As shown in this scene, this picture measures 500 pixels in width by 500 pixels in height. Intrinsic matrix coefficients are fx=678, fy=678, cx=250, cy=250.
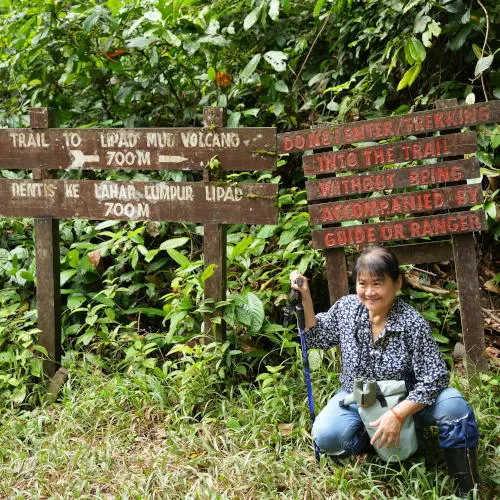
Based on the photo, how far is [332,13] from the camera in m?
5.44

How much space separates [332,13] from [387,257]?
10.1ft

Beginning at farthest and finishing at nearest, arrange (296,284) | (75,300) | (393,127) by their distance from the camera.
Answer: (75,300) → (393,127) → (296,284)

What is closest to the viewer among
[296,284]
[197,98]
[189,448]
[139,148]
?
[296,284]

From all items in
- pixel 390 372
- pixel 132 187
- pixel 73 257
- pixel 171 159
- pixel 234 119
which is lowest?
pixel 390 372

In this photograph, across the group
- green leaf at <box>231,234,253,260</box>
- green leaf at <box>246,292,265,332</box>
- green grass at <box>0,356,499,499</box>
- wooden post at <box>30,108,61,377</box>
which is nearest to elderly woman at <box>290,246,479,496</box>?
green grass at <box>0,356,499,499</box>

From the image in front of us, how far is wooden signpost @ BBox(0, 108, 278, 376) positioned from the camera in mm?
3891

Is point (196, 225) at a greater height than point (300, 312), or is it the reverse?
point (196, 225)

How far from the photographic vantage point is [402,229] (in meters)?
3.86

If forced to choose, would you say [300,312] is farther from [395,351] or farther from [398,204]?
[398,204]

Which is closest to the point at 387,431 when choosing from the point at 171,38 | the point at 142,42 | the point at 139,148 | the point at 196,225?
the point at 139,148

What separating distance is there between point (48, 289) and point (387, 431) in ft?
7.86

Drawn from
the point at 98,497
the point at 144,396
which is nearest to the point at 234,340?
the point at 144,396

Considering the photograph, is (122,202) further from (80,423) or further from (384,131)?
(384,131)

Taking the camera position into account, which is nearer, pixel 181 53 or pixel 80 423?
pixel 80 423
